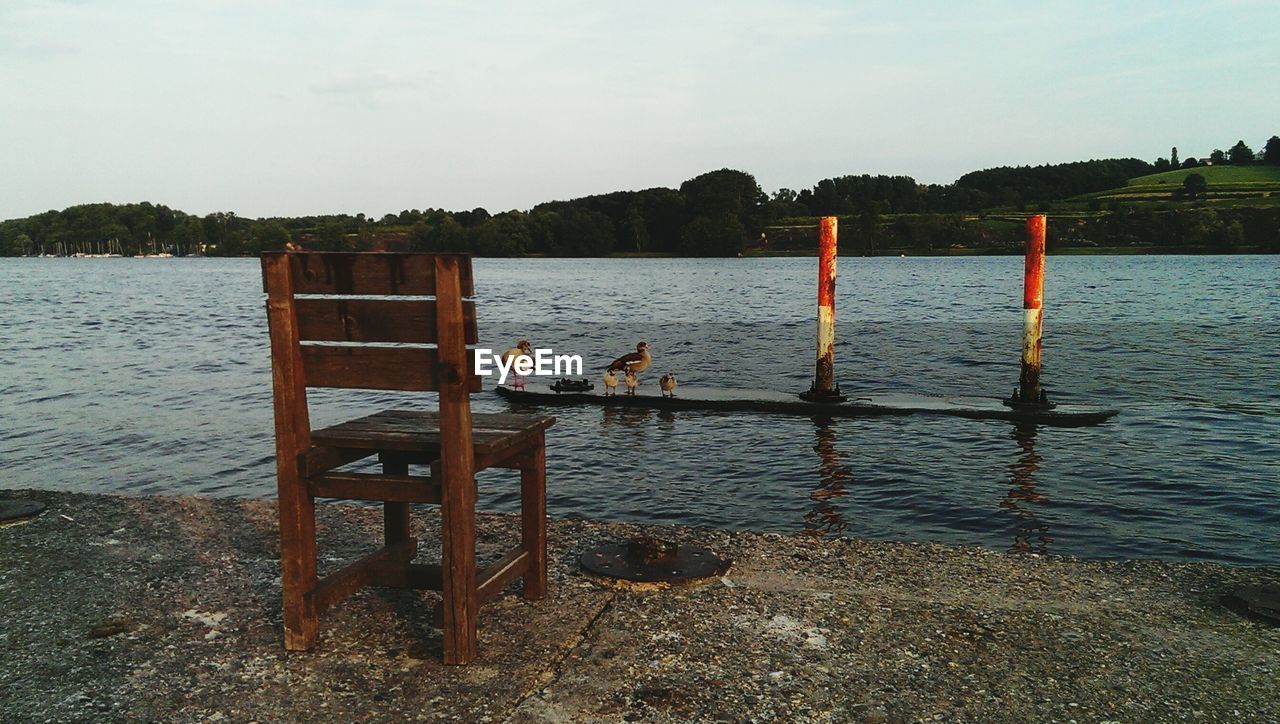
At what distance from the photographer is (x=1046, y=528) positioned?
1164 centimetres

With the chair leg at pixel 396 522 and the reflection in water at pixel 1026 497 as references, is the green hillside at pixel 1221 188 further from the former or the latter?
the chair leg at pixel 396 522

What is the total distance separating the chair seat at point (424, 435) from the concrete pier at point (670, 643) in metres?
1.16

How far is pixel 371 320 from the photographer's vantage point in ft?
15.2

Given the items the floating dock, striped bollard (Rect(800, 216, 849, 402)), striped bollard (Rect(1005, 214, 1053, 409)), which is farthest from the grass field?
striped bollard (Rect(800, 216, 849, 402))

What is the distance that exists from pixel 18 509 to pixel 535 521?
5311 mm

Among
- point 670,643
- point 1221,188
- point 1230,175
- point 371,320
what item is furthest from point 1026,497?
point 1230,175

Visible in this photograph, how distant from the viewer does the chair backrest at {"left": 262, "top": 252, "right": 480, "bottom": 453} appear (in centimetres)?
451

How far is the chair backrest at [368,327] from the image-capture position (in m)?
4.51

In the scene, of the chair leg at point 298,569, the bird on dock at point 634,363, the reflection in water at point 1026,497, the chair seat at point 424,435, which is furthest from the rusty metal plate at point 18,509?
the bird on dock at point 634,363

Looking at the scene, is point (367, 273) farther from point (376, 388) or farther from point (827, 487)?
point (827, 487)

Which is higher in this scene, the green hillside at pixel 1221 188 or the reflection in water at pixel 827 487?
the green hillside at pixel 1221 188

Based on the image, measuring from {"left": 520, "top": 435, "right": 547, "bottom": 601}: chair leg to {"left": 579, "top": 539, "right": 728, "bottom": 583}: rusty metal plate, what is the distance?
0.64m

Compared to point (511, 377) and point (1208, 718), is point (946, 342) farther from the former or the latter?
point (1208, 718)

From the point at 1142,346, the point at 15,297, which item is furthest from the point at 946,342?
the point at 15,297
